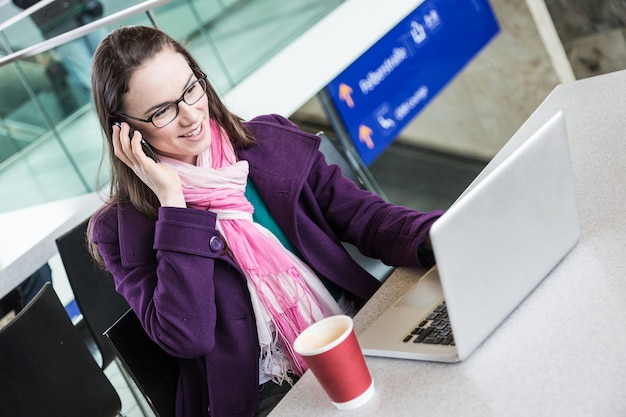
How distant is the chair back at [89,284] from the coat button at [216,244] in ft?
2.10

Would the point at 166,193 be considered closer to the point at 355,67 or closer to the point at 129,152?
the point at 129,152

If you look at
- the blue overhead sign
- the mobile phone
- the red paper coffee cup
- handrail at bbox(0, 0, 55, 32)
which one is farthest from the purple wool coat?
the blue overhead sign

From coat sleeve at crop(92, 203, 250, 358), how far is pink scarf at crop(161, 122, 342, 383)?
4cm

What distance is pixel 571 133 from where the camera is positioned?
1.70 m

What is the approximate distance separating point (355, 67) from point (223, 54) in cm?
77

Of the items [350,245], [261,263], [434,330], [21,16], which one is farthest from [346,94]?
[434,330]

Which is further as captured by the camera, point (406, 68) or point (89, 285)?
point (406, 68)

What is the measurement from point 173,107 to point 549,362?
2.89 feet

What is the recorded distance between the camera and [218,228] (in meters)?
1.62

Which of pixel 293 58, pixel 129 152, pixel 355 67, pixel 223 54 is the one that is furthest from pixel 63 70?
pixel 129 152

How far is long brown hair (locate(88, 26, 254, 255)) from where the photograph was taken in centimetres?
155

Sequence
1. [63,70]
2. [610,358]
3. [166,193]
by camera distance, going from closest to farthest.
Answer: [610,358] < [166,193] < [63,70]

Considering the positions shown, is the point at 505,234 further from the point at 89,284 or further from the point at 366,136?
the point at 366,136

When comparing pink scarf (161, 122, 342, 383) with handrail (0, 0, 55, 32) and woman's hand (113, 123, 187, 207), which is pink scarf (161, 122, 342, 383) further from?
handrail (0, 0, 55, 32)
